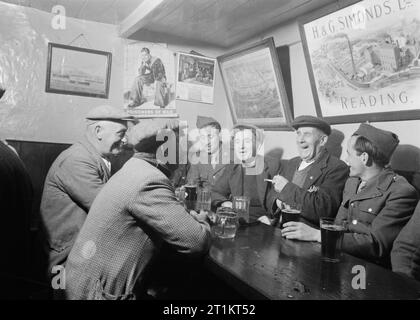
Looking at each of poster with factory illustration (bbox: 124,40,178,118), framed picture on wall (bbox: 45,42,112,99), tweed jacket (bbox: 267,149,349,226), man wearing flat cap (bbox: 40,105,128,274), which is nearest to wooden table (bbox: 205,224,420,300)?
tweed jacket (bbox: 267,149,349,226)

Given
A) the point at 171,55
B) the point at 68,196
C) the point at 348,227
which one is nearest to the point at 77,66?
the point at 171,55

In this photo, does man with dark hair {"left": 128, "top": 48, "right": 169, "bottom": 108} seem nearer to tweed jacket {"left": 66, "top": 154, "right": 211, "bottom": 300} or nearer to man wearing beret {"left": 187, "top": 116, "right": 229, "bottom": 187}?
man wearing beret {"left": 187, "top": 116, "right": 229, "bottom": 187}

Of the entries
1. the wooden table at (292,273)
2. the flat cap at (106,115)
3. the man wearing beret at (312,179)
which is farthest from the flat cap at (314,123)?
the flat cap at (106,115)

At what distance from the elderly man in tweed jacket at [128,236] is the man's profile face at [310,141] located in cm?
140

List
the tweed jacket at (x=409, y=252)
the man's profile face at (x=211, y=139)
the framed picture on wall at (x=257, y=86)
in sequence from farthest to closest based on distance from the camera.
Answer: the man's profile face at (x=211, y=139)
the framed picture on wall at (x=257, y=86)
the tweed jacket at (x=409, y=252)

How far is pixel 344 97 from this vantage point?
2.44m

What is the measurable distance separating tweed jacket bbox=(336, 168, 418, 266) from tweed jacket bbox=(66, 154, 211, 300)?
846mm

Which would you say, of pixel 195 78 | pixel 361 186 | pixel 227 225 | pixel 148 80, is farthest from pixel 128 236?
pixel 195 78

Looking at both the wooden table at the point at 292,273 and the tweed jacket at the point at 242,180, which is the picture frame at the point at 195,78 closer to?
the tweed jacket at the point at 242,180

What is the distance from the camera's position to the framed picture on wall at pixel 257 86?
9.84ft

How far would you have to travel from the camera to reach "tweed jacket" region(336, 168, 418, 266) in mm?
1545

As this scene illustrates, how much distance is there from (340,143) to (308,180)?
0.55m

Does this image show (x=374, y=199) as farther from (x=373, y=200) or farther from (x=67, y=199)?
(x=67, y=199)
